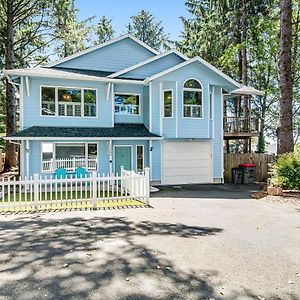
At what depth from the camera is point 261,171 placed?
1959cm

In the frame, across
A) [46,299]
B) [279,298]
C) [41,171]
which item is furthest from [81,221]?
[41,171]

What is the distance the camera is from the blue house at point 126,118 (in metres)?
15.7

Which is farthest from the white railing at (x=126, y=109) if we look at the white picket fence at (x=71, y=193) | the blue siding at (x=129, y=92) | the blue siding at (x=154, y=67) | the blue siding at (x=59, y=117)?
the white picket fence at (x=71, y=193)

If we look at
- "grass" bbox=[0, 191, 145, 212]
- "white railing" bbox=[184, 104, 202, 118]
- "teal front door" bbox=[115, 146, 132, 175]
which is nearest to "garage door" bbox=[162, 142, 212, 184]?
"white railing" bbox=[184, 104, 202, 118]

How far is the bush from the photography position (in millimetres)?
11430

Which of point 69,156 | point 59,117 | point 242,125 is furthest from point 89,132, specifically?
point 242,125

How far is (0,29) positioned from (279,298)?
24793mm

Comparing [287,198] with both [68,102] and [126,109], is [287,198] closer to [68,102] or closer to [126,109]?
[126,109]

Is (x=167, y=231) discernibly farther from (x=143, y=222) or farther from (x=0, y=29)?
(x=0, y=29)

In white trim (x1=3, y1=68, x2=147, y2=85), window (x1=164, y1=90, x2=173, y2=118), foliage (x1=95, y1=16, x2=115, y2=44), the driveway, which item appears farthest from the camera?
foliage (x1=95, y1=16, x2=115, y2=44)

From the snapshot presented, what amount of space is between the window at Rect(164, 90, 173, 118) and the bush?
680 cm

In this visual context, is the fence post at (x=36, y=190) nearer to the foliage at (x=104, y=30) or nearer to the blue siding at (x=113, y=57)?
the blue siding at (x=113, y=57)

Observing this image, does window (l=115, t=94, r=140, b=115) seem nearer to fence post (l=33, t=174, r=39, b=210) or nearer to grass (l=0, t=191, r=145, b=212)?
grass (l=0, t=191, r=145, b=212)

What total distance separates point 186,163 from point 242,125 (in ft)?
17.4
